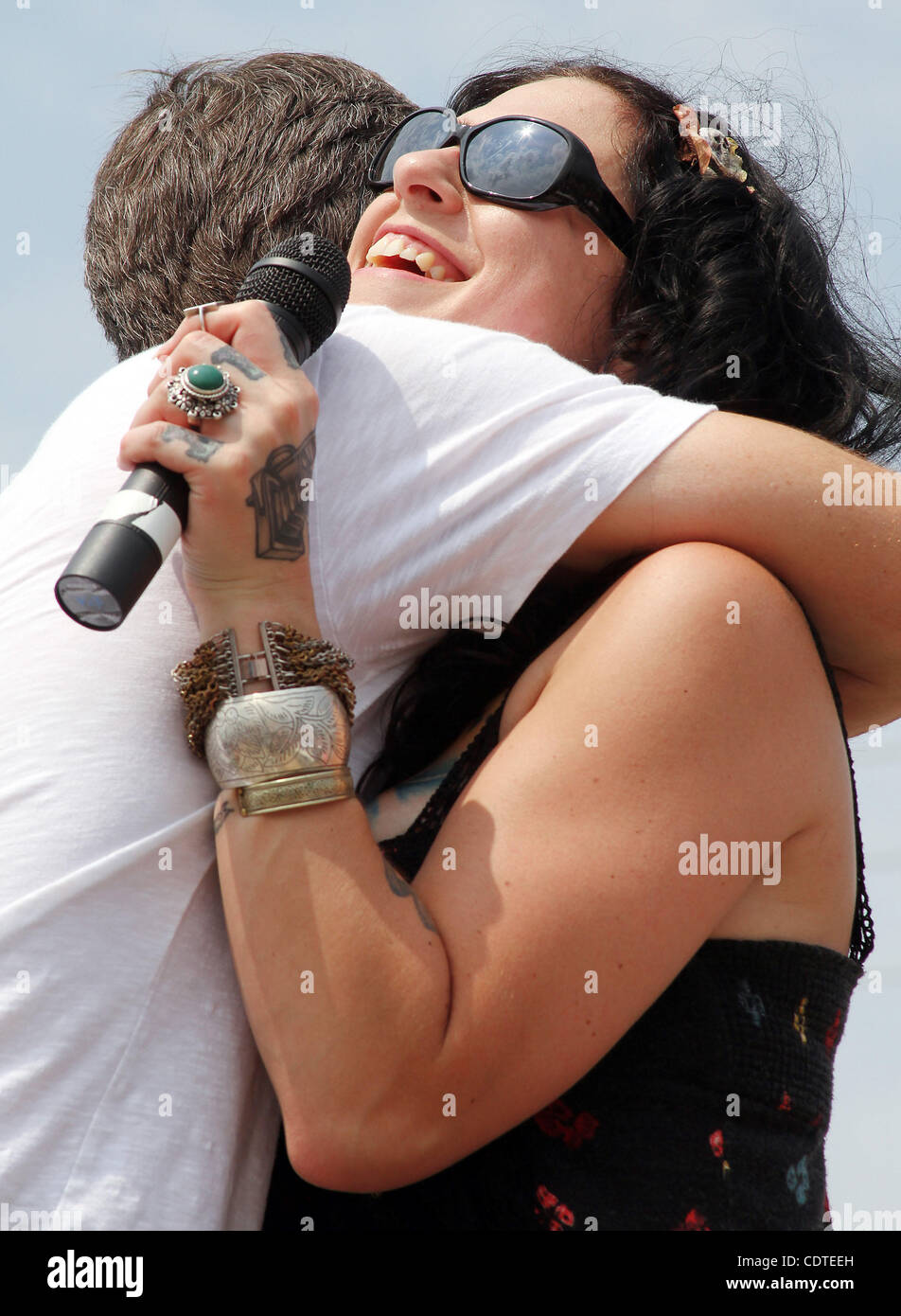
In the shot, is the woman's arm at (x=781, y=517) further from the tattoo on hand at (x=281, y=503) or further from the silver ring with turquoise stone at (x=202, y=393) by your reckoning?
the silver ring with turquoise stone at (x=202, y=393)

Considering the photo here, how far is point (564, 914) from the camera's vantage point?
4.92 ft

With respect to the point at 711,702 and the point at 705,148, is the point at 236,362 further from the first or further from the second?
the point at 705,148

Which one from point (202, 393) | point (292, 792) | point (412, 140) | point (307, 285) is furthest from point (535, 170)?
point (292, 792)

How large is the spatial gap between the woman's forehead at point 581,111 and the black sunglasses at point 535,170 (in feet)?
0.15

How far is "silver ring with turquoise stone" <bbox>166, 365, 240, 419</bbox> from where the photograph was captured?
148 cm

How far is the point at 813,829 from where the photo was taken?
175 cm

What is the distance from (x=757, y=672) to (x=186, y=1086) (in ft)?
2.51

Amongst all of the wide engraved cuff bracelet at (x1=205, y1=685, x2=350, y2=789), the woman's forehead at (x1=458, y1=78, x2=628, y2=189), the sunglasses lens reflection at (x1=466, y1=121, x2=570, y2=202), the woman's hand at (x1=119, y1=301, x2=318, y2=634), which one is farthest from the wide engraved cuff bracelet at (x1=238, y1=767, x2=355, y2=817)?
the woman's forehead at (x1=458, y1=78, x2=628, y2=189)

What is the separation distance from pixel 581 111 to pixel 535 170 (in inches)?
10.3

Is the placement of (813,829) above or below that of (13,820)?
below

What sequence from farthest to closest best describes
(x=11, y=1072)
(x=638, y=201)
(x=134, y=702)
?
(x=638, y=201), (x=134, y=702), (x=11, y=1072)

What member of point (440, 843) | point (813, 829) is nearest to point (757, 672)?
point (813, 829)

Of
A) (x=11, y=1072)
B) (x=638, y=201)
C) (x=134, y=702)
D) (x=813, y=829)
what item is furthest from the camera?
(x=638, y=201)
